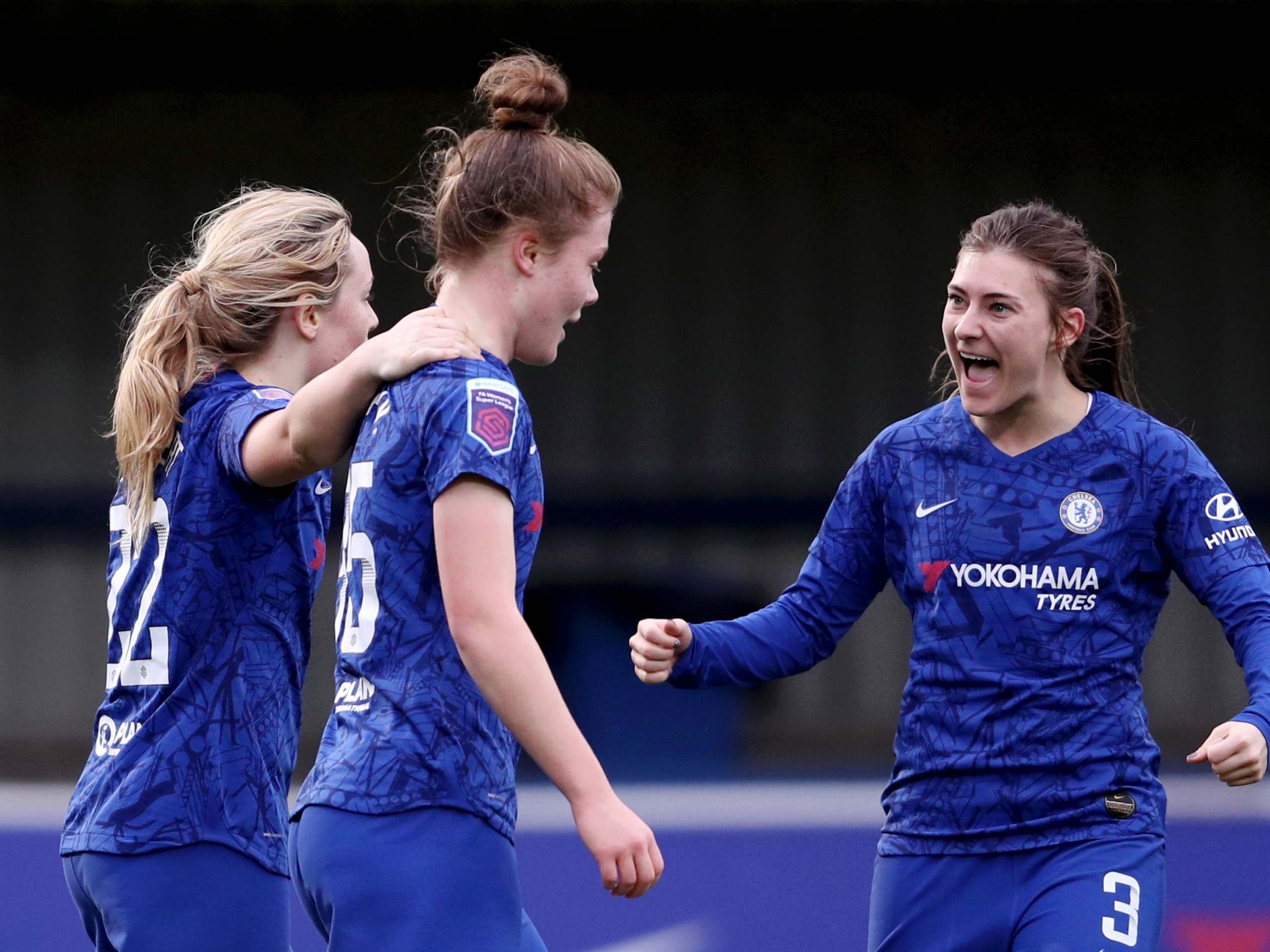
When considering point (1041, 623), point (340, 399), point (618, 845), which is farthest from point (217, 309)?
point (1041, 623)

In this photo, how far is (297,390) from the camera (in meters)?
2.10

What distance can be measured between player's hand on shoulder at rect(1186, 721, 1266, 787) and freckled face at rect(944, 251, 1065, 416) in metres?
0.60

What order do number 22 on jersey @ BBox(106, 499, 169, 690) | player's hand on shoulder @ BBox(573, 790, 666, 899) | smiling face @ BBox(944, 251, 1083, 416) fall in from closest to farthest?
player's hand on shoulder @ BBox(573, 790, 666, 899) < number 22 on jersey @ BBox(106, 499, 169, 690) < smiling face @ BBox(944, 251, 1083, 416)

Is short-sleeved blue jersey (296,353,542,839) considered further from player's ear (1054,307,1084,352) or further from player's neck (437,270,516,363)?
player's ear (1054,307,1084,352)

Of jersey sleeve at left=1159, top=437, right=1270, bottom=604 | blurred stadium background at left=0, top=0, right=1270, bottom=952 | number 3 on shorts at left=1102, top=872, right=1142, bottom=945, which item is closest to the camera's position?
number 3 on shorts at left=1102, top=872, right=1142, bottom=945

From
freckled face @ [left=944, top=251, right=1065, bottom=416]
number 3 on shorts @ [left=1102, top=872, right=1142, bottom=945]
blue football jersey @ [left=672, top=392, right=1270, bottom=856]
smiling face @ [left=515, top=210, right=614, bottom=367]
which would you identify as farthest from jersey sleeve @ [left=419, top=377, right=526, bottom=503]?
number 3 on shorts @ [left=1102, top=872, right=1142, bottom=945]

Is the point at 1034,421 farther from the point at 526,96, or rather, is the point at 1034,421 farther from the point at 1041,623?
the point at 526,96

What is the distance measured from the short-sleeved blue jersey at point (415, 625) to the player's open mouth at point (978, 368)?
89cm

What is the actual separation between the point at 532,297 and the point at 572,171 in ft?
0.52

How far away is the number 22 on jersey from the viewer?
1899mm

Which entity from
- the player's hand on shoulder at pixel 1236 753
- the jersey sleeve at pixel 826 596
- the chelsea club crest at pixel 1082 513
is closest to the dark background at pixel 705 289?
the jersey sleeve at pixel 826 596

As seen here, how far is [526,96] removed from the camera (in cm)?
177

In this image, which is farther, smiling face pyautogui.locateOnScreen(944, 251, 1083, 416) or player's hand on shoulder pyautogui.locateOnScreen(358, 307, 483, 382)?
smiling face pyautogui.locateOnScreen(944, 251, 1083, 416)

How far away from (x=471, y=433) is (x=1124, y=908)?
1.17 m
